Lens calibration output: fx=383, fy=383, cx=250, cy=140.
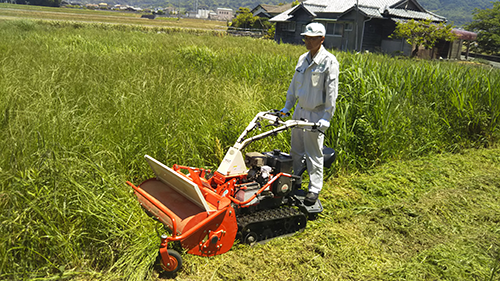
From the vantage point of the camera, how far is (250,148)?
226 inches

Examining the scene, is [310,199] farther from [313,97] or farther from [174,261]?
[174,261]

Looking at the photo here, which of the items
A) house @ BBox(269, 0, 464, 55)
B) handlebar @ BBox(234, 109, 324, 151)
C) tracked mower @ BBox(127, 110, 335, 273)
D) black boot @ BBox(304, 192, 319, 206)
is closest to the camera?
tracked mower @ BBox(127, 110, 335, 273)

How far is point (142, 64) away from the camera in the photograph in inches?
309

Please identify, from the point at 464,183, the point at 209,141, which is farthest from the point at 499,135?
the point at 209,141

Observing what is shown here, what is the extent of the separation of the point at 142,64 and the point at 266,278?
19.1 ft

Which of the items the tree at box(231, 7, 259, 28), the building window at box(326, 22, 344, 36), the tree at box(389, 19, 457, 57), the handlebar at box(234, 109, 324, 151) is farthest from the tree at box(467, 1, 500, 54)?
the handlebar at box(234, 109, 324, 151)

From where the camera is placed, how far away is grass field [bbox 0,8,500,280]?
3.24m

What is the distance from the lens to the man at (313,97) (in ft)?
13.2

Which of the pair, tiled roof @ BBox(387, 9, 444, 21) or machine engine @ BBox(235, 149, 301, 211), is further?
tiled roof @ BBox(387, 9, 444, 21)

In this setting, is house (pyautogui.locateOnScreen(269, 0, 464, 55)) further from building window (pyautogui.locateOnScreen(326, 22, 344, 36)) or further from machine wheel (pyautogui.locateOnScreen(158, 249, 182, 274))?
machine wheel (pyautogui.locateOnScreen(158, 249, 182, 274))

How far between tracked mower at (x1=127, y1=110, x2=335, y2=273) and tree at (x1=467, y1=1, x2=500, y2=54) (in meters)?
44.1

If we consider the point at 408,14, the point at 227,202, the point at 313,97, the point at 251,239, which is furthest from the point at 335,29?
the point at 227,202

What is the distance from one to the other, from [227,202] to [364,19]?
34121 millimetres

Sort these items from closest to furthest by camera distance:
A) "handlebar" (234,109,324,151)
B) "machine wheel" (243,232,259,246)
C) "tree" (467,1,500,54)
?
"machine wheel" (243,232,259,246)
"handlebar" (234,109,324,151)
"tree" (467,1,500,54)
